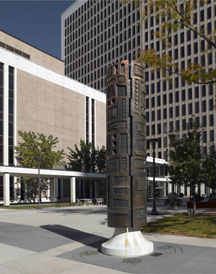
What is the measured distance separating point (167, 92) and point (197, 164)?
71221 mm

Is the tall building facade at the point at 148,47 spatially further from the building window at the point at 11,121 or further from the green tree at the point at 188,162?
the green tree at the point at 188,162

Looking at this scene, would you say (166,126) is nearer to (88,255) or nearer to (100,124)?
(100,124)

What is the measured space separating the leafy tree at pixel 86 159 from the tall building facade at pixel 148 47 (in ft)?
101

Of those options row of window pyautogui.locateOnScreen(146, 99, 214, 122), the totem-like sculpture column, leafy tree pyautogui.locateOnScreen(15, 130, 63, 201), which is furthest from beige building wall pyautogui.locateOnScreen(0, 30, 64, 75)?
the totem-like sculpture column

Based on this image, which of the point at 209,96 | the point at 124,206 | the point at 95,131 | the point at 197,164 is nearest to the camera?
the point at 124,206

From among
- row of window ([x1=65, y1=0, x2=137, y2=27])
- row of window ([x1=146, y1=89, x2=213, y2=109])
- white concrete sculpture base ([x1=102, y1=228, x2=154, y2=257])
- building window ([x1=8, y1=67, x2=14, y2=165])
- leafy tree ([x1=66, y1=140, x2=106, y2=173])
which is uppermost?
row of window ([x1=65, y1=0, x2=137, y2=27])

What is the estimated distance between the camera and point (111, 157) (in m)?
10.8

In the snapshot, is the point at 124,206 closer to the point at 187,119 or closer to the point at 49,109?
the point at 49,109

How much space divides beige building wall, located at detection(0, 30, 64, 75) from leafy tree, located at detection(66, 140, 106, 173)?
17.5 m

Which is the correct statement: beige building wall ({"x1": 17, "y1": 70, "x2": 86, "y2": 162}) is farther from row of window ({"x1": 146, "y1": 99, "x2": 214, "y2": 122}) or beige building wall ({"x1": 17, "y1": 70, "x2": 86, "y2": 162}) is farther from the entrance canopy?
row of window ({"x1": 146, "y1": 99, "x2": 214, "y2": 122})

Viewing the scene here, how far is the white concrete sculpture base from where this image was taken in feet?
32.1

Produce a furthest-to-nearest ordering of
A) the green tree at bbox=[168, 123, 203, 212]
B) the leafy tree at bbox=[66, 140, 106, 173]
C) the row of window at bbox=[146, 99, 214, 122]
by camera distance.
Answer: the row of window at bbox=[146, 99, 214, 122] → the leafy tree at bbox=[66, 140, 106, 173] → the green tree at bbox=[168, 123, 203, 212]

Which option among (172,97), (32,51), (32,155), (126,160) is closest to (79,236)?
(126,160)

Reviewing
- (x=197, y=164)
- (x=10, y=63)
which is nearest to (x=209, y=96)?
(x=10, y=63)
